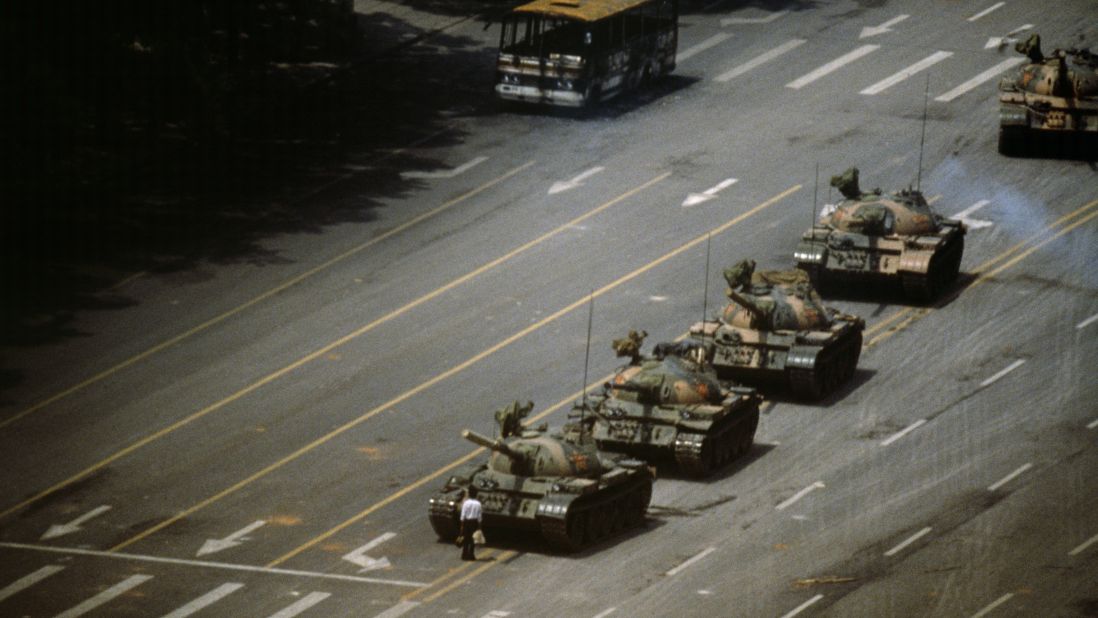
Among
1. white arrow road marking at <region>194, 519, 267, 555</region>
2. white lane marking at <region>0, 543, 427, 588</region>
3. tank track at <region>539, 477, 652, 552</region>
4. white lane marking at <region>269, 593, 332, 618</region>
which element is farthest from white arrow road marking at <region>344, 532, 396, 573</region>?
tank track at <region>539, 477, 652, 552</region>

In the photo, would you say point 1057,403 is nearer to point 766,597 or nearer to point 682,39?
point 766,597

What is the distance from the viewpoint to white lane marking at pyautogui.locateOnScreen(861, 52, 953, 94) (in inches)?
3061

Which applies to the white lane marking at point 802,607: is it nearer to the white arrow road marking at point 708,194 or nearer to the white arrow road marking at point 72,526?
the white arrow road marking at point 72,526

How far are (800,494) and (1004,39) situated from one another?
33469 millimetres

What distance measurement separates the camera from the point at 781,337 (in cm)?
5747

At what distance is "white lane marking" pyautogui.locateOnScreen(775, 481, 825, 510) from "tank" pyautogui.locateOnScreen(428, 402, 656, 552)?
2852mm

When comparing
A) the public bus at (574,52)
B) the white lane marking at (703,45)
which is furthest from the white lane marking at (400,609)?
the white lane marking at (703,45)

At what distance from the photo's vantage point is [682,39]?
83.2 metres

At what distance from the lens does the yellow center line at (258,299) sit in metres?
59.1

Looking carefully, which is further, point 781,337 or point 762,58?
point 762,58

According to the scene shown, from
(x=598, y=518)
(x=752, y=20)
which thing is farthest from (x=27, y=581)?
(x=752, y=20)

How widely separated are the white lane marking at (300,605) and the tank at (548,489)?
3255mm

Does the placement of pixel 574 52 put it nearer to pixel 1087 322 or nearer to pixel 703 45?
pixel 703 45

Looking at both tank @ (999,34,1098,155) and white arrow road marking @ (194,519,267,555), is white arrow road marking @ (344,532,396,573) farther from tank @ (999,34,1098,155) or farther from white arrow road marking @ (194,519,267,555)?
tank @ (999,34,1098,155)
